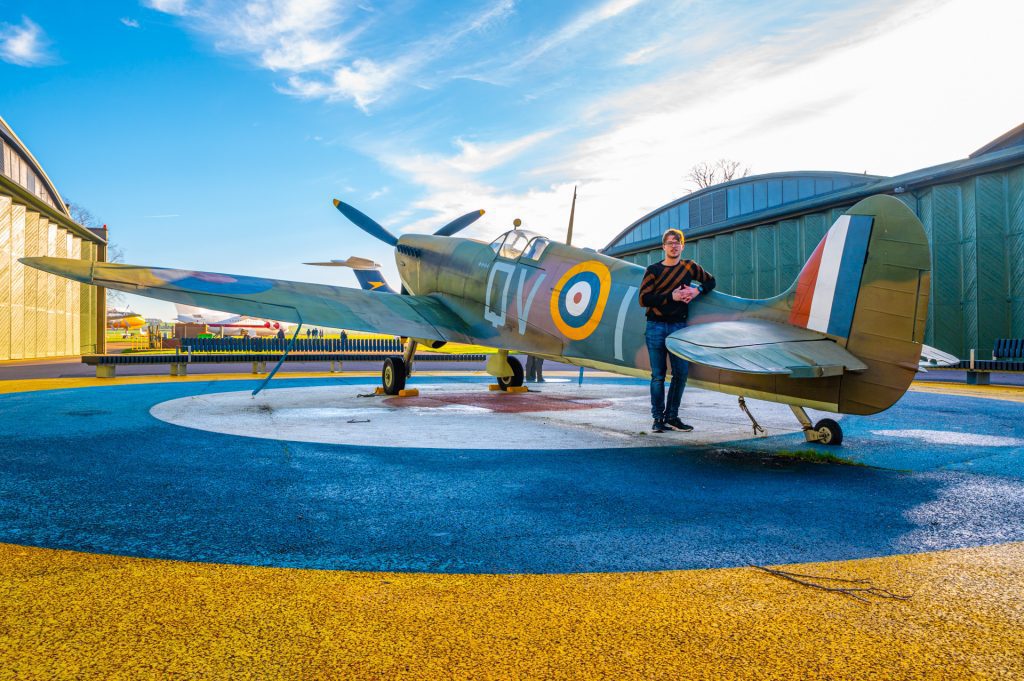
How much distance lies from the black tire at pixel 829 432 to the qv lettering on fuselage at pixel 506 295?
142 inches

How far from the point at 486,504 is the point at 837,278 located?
3.32 meters

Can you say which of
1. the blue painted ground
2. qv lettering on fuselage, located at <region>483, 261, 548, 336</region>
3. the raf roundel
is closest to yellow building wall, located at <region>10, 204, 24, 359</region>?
the blue painted ground

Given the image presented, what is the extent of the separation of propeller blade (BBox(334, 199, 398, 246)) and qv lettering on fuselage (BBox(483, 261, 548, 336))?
371 cm

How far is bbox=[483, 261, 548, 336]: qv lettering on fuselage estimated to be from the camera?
7.91 metres

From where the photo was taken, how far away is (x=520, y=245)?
27.5 ft

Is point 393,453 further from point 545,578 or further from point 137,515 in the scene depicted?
point 545,578

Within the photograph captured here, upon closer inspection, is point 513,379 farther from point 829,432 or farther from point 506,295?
point 829,432

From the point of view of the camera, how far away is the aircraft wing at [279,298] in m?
7.75

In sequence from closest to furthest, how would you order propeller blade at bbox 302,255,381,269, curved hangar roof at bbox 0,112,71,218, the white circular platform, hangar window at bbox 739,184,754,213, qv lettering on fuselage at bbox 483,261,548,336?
the white circular platform < qv lettering on fuselage at bbox 483,261,548,336 < propeller blade at bbox 302,255,381,269 < curved hangar roof at bbox 0,112,71,218 < hangar window at bbox 739,184,754,213

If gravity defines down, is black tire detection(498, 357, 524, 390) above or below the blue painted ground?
above

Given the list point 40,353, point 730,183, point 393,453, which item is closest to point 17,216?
point 40,353

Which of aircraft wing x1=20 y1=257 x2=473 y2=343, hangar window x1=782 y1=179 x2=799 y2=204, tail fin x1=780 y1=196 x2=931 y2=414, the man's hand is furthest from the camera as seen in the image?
hangar window x1=782 y1=179 x2=799 y2=204

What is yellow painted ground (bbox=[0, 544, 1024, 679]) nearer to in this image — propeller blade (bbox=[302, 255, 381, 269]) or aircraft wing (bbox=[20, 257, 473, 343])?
aircraft wing (bbox=[20, 257, 473, 343])

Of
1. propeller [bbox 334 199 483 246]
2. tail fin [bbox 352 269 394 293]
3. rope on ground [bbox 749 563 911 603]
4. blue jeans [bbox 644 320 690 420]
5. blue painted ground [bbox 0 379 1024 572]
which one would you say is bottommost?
blue painted ground [bbox 0 379 1024 572]
